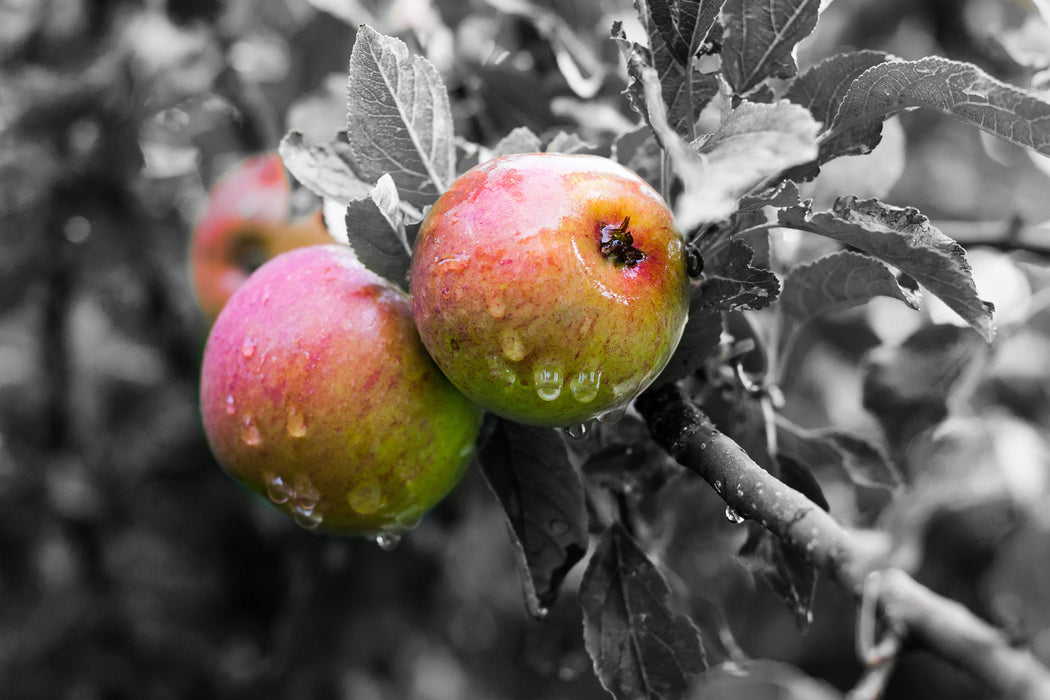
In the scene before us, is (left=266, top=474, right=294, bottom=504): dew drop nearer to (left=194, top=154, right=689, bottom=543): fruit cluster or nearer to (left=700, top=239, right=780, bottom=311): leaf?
(left=194, top=154, right=689, bottom=543): fruit cluster

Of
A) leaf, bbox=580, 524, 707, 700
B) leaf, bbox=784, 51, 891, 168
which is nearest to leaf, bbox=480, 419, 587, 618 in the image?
leaf, bbox=580, 524, 707, 700

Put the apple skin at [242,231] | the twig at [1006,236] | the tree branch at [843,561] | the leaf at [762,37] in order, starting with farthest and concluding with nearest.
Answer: the apple skin at [242,231]
the twig at [1006,236]
the leaf at [762,37]
the tree branch at [843,561]

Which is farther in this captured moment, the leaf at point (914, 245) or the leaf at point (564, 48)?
the leaf at point (564, 48)

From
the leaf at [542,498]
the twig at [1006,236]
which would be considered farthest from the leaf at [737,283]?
the twig at [1006,236]

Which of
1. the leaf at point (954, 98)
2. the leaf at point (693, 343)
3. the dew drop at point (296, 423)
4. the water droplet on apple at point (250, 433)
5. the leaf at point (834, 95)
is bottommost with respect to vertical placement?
the water droplet on apple at point (250, 433)

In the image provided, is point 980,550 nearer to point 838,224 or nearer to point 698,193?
point 838,224

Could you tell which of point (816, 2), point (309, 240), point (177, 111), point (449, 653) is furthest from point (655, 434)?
point (449, 653)

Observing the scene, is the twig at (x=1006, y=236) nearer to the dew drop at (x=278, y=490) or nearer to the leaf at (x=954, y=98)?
the leaf at (x=954, y=98)
